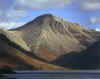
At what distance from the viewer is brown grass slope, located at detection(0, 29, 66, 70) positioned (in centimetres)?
1774

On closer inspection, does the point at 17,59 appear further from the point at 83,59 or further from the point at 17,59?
the point at 83,59

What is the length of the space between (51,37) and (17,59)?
3.70m

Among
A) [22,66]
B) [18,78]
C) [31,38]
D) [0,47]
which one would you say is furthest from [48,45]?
[18,78]

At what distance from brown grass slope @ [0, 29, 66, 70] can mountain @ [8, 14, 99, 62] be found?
1.70ft

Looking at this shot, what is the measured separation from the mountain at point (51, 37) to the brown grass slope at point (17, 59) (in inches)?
20.4

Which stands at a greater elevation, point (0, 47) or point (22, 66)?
point (0, 47)

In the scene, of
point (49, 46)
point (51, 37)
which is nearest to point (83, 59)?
point (49, 46)

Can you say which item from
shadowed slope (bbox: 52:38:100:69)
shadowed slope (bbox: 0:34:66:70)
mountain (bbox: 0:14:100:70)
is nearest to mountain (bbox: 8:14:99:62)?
mountain (bbox: 0:14:100:70)

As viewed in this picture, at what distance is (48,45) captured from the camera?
18672 mm

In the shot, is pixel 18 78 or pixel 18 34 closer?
pixel 18 78

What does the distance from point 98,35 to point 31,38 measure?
6.15 m

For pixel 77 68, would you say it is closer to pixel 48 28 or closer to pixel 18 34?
pixel 48 28

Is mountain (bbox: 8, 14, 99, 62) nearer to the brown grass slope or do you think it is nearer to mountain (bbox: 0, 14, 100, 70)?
mountain (bbox: 0, 14, 100, 70)

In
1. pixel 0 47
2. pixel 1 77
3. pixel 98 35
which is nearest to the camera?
pixel 1 77
